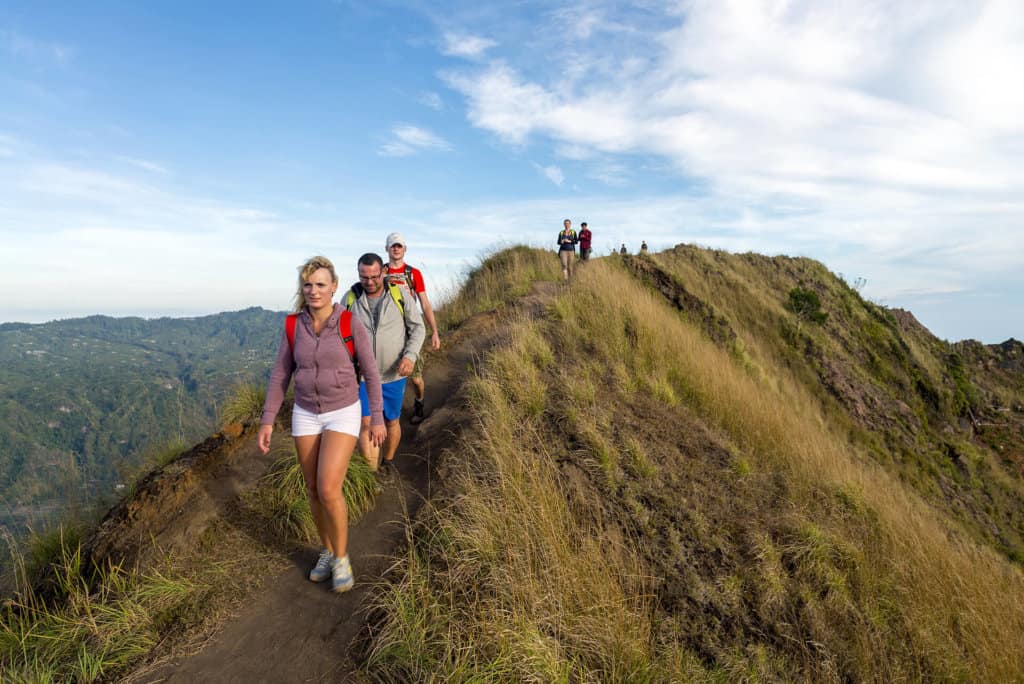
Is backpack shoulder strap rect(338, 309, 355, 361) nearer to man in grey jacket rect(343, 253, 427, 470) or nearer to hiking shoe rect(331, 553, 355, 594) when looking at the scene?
Answer: man in grey jacket rect(343, 253, 427, 470)

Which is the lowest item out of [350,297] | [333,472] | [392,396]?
[333,472]

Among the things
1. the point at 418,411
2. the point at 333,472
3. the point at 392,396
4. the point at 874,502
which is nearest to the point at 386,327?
the point at 392,396

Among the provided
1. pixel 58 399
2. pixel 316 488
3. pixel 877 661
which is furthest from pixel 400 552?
pixel 58 399

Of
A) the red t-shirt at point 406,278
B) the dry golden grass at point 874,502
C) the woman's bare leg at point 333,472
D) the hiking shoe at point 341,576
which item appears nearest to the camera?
the woman's bare leg at point 333,472

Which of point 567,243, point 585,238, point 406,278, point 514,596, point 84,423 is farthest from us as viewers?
point 84,423

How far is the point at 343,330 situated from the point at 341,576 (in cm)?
189

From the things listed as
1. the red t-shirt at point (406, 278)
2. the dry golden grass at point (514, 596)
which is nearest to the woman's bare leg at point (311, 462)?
the dry golden grass at point (514, 596)

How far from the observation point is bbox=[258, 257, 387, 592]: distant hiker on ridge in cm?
313

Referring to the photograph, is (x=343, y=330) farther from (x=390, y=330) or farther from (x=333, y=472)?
(x=390, y=330)

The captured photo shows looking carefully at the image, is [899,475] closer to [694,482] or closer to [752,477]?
[752,477]

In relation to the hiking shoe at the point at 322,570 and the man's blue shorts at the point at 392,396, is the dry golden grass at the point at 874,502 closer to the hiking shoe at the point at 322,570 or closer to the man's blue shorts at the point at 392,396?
the man's blue shorts at the point at 392,396

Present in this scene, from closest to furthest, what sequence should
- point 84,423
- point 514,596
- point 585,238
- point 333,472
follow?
point 514,596
point 333,472
point 585,238
point 84,423

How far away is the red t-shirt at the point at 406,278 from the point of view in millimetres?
4971

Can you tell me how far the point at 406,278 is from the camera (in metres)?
5.13
